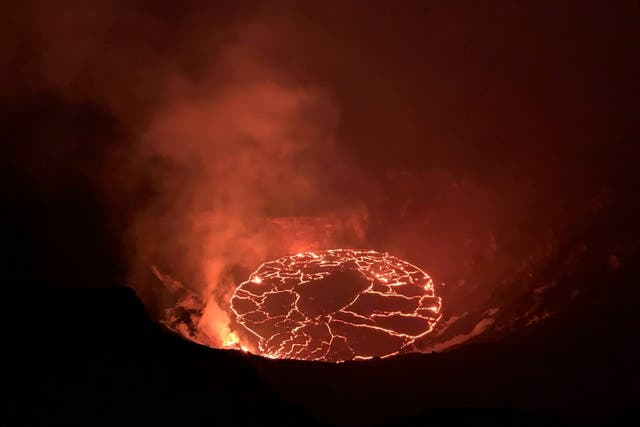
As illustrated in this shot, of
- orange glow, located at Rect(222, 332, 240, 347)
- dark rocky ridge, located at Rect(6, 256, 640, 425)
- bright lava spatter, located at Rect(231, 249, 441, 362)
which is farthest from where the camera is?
orange glow, located at Rect(222, 332, 240, 347)

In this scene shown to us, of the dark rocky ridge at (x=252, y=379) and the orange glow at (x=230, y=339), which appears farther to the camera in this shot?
the orange glow at (x=230, y=339)

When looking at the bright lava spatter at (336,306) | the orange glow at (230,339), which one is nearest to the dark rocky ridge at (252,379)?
the bright lava spatter at (336,306)

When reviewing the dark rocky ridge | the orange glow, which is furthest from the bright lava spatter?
the dark rocky ridge

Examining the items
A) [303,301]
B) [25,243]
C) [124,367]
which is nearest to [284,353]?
[303,301]

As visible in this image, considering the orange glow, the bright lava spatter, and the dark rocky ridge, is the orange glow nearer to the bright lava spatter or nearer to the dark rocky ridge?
the bright lava spatter

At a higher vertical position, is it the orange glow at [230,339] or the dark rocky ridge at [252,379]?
the orange glow at [230,339]

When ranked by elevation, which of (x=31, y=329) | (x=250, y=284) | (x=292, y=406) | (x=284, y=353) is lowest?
(x=292, y=406)

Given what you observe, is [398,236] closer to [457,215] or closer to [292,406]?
[457,215]

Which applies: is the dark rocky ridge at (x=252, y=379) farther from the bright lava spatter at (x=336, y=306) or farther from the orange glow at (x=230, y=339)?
the orange glow at (x=230, y=339)

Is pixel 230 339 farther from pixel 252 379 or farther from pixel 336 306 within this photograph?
pixel 252 379
